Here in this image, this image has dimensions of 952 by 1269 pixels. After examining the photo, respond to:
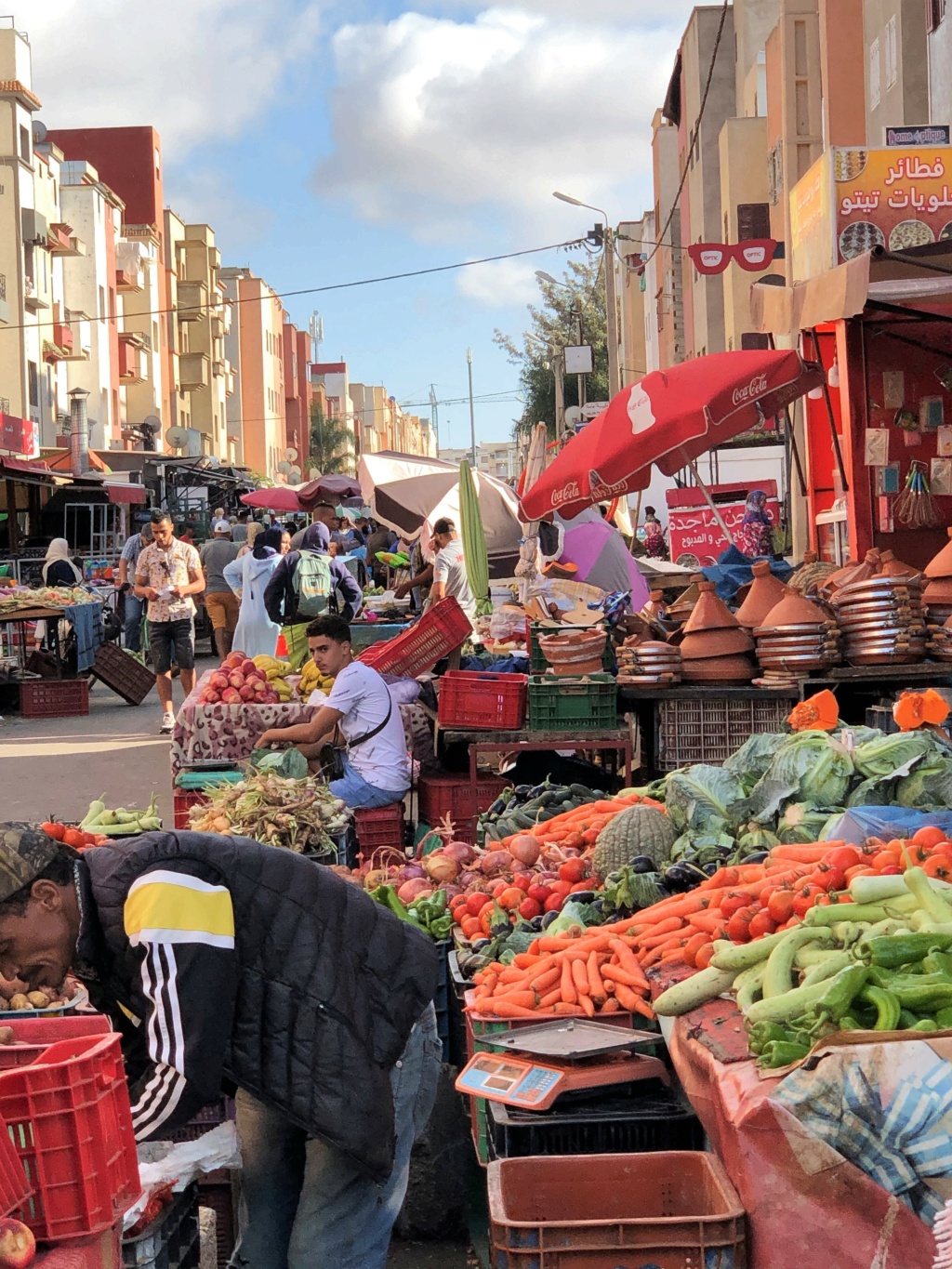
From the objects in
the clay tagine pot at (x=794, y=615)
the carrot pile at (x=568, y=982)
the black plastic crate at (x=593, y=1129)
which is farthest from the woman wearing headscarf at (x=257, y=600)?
the black plastic crate at (x=593, y=1129)

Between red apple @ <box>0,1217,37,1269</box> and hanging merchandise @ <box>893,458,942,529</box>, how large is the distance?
11261 millimetres

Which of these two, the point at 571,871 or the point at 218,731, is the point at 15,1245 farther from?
the point at 218,731

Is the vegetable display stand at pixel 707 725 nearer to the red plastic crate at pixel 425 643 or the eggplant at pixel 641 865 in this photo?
the red plastic crate at pixel 425 643

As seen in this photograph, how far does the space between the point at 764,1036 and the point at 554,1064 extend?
714 mm

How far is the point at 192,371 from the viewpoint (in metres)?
72.9

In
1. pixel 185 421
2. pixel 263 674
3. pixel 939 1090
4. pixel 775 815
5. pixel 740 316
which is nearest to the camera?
pixel 939 1090

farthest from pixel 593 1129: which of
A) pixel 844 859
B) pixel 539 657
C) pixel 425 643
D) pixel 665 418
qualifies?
pixel 665 418

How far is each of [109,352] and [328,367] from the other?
89148mm

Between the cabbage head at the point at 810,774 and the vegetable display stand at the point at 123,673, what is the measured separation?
1289cm

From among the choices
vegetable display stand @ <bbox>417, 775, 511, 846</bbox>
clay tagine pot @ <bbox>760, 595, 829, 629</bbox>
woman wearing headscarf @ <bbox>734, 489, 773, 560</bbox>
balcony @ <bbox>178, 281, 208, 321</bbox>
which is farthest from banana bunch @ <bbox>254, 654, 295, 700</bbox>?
balcony @ <bbox>178, 281, 208, 321</bbox>

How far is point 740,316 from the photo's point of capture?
32.4 metres

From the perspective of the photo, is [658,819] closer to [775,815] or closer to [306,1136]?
[775,815]

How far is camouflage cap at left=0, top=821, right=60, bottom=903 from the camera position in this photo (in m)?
2.90

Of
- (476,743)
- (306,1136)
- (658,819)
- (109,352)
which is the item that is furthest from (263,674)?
(109,352)
